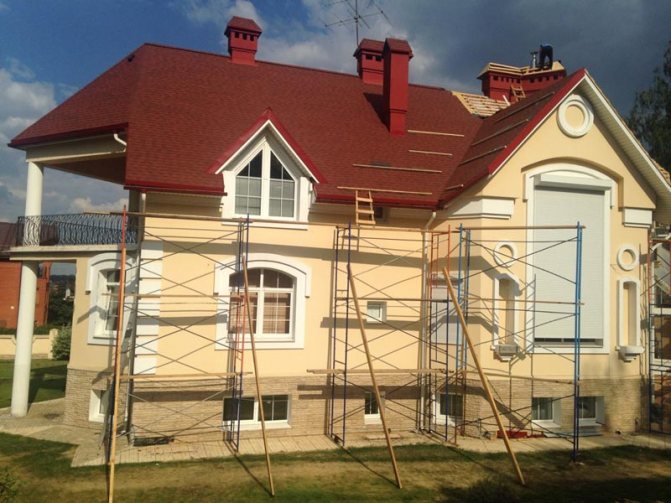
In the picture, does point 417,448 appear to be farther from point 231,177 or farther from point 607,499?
point 231,177

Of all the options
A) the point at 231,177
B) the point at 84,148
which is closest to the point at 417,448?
the point at 231,177

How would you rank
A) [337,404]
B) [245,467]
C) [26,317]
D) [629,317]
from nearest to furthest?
[245,467], [337,404], [629,317], [26,317]

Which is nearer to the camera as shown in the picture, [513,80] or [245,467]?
[245,467]

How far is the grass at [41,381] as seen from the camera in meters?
16.2

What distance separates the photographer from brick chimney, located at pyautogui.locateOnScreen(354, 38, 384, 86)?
1784 centimetres

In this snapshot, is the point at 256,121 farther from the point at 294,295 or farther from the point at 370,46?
the point at 370,46

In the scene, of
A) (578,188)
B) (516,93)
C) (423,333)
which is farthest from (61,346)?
(578,188)

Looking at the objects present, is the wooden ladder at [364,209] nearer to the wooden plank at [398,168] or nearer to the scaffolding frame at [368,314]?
the scaffolding frame at [368,314]

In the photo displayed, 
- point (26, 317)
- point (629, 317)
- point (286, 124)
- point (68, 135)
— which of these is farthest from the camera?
point (286, 124)

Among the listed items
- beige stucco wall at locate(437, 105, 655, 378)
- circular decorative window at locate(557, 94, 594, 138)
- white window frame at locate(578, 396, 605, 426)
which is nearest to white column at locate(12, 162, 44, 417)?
beige stucco wall at locate(437, 105, 655, 378)

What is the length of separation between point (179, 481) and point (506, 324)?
7.73m

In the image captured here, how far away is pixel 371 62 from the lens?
1795 centimetres

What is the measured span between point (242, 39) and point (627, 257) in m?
12.5

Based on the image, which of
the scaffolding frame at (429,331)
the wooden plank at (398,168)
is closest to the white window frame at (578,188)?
the scaffolding frame at (429,331)
